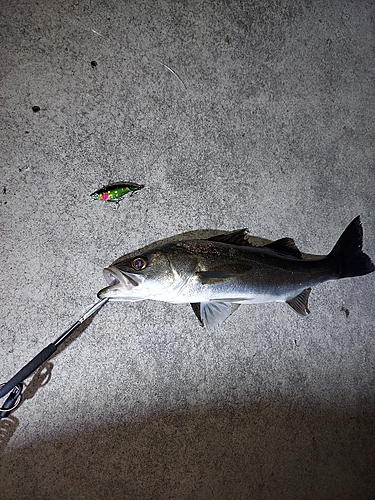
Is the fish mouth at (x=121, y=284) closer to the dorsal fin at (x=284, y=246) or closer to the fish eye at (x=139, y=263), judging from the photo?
the fish eye at (x=139, y=263)

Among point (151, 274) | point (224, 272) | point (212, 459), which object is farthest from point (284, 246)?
point (212, 459)

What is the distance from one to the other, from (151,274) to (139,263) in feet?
0.21

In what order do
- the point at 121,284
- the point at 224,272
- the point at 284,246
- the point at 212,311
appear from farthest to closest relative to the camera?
the point at 284,246
the point at 212,311
the point at 224,272
the point at 121,284

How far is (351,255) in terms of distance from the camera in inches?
73.2

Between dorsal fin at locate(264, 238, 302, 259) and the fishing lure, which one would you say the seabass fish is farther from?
the fishing lure

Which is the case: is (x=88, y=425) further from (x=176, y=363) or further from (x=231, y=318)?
(x=231, y=318)

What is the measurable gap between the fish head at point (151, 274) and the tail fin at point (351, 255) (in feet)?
2.70

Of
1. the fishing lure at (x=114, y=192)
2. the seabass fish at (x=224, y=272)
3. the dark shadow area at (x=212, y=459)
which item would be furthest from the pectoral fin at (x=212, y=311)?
the fishing lure at (x=114, y=192)

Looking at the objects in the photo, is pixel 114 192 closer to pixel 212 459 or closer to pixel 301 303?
pixel 301 303

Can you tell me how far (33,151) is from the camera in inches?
67.8

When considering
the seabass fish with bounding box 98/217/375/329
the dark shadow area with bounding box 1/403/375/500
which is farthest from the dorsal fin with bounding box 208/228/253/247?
the dark shadow area with bounding box 1/403/375/500

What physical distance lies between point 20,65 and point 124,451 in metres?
1.89

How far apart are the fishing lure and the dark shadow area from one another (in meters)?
1.08

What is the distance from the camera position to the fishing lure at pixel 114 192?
1733 millimetres
